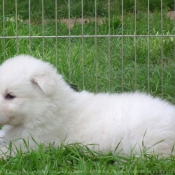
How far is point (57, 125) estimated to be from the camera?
15.6 feet

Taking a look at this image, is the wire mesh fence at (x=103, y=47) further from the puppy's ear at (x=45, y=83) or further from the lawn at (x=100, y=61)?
the puppy's ear at (x=45, y=83)

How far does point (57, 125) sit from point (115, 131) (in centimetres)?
A: 50

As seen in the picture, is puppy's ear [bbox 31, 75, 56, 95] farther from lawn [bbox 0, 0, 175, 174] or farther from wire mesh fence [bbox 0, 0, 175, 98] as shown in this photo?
wire mesh fence [bbox 0, 0, 175, 98]

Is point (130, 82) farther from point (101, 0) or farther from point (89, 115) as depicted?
point (101, 0)

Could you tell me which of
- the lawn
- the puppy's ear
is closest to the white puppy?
the puppy's ear

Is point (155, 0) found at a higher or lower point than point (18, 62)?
higher

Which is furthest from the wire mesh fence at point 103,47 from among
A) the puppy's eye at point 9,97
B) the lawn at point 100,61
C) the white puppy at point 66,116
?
the puppy's eye at point 9,97

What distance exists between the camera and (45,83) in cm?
459

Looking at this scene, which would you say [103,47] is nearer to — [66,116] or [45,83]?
[66,116]

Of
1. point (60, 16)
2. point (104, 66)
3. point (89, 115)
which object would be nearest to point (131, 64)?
point (104, 66)

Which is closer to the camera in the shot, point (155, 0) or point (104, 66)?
point (104, 66)

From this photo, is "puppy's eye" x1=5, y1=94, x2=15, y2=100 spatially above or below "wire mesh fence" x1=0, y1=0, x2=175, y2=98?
below

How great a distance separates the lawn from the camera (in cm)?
417

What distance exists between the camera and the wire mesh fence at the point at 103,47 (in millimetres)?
6328
